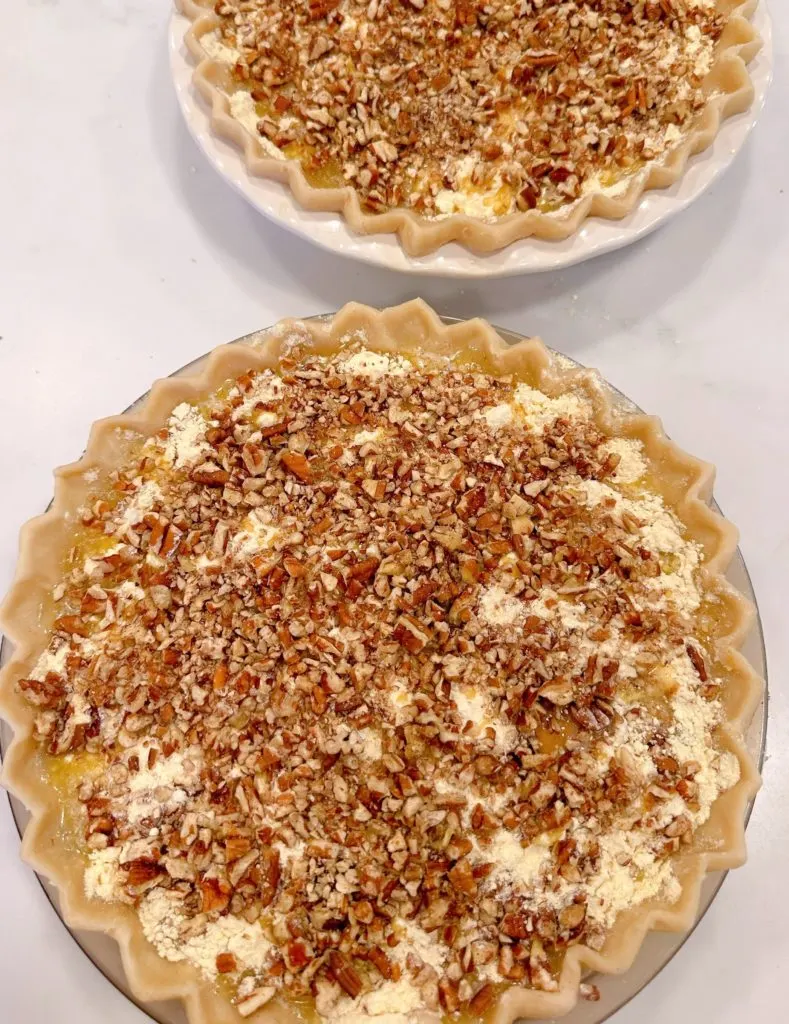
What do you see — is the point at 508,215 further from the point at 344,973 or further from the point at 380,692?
the point at 344,973

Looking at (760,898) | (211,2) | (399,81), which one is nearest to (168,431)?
(399,81)

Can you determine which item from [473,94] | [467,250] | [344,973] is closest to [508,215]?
[467,250]

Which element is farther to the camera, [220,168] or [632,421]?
[220,168]

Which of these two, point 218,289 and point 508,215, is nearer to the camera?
point 508,215

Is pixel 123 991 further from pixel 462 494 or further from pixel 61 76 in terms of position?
pixel 61 76

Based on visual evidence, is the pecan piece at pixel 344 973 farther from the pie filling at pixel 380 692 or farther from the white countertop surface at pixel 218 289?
the white countertop surface at pixel 218 289
